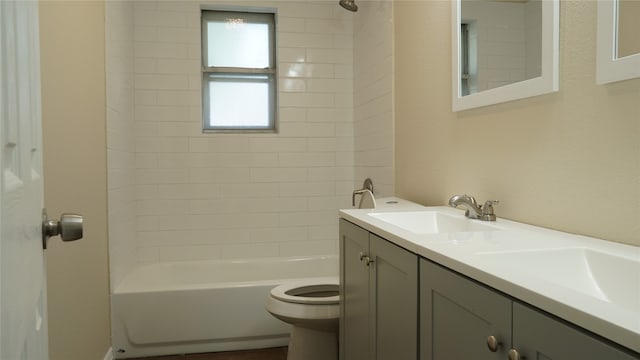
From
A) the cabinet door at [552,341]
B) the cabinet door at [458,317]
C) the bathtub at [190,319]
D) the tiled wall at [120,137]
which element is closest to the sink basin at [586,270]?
the cabinet door at [458,317]

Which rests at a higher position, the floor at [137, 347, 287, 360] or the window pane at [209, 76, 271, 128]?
the window pane at [209, 76, 271, 128]

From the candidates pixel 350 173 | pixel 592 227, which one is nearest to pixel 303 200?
pixel 350 173

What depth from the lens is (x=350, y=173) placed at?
137 inches

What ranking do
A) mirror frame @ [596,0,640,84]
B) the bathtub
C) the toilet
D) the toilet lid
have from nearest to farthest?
mirror frame @ [596,0,640,84]
the toilet
the toilet lid
the bathtub

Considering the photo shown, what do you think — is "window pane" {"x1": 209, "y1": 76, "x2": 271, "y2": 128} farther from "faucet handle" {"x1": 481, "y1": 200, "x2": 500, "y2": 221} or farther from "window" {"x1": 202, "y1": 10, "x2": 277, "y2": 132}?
"faucet handle" {"x1": 481, "y1": 200, "x2": 500, "y2": 221}

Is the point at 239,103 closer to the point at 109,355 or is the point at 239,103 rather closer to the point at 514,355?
the point at 109,355

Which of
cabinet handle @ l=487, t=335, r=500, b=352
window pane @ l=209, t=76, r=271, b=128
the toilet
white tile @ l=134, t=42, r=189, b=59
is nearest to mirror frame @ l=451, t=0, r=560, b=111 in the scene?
cabinet handle @ l=487, t=335, r=500, b=352

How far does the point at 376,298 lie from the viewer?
4.48ft

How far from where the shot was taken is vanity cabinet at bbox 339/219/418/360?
3.63 ft

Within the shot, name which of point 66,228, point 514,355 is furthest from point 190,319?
point 514,355

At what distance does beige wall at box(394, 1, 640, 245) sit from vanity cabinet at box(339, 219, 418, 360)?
0.50m

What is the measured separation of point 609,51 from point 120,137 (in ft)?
8.26

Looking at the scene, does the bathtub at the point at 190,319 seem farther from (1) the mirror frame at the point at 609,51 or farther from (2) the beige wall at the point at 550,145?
(1) the mirror frame at the point at 609,51

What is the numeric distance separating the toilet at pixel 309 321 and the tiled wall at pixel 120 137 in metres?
1.06
